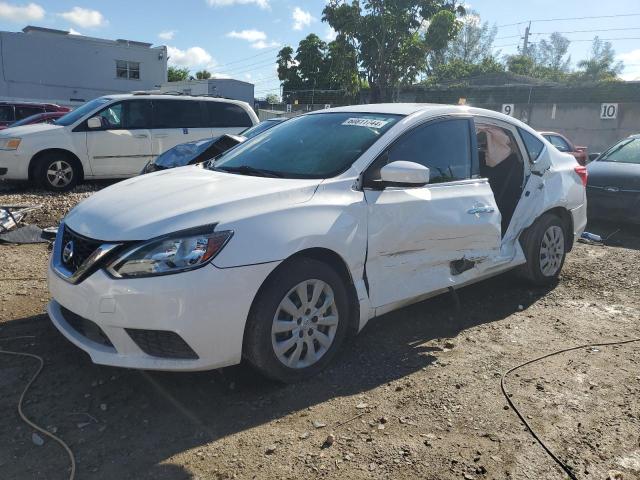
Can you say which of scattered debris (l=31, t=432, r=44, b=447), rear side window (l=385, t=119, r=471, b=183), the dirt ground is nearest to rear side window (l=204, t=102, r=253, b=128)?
the dirt ground

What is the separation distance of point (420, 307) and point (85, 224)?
2.76 meters

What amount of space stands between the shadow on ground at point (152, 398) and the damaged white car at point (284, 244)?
22 centimetres

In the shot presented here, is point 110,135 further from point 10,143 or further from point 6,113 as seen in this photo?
point 6,113

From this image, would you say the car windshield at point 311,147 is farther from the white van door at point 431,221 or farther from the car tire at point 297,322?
the car tire at point 297,322

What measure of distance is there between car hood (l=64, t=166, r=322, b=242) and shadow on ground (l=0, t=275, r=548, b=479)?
88cm

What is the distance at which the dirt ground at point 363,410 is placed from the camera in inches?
105

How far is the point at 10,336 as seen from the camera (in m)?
3.83

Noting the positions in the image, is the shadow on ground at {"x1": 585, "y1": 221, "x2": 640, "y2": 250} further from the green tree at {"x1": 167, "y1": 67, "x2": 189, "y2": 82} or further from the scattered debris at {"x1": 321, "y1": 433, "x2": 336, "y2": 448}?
the green tree at {"x1": 167, "y1": 67, "x2": 189, "y2": 82}

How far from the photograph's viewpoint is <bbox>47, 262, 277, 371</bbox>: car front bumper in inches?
112

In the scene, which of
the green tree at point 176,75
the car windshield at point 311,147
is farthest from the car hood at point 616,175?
the green tree at point 176,75

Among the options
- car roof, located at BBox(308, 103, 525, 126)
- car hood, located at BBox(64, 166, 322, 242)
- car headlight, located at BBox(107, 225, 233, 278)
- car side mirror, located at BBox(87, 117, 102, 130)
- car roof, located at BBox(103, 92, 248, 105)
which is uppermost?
car roof, located at BBox(103, 92, 248, 105)

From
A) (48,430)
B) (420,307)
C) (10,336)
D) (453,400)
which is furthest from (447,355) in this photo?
(10,336)

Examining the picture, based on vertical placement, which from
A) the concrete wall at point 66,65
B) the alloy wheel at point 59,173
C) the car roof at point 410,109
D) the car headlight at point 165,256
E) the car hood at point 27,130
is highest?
the concrete wall at point 66,65

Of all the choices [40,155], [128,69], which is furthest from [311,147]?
[128,69]
